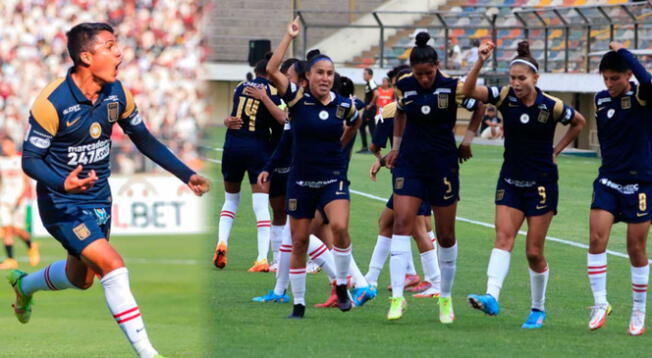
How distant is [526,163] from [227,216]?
367 centimetres

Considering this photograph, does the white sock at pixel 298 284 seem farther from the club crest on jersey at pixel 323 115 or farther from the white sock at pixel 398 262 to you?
the club crest on jersey at pixel 323 115

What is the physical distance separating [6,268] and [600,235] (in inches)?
336

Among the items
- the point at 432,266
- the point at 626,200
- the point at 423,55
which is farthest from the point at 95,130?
the point at 432,266

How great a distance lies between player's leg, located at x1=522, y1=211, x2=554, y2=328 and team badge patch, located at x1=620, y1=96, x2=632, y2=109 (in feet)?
2.60

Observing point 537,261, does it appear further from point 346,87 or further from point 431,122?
point 346,87

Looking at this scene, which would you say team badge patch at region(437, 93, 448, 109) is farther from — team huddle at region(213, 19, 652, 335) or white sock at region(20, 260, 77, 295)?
white sock at region(20, 260, 77, 295)

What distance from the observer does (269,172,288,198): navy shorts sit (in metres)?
9.79

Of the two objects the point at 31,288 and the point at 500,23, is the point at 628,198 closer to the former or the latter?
the point at 31,288

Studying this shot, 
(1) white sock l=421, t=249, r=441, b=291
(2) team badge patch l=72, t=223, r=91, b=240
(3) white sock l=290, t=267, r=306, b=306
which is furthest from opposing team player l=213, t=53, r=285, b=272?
(2) team badge patch l=72, t=223, r=91, b=240

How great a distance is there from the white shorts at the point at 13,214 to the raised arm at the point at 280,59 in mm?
7689

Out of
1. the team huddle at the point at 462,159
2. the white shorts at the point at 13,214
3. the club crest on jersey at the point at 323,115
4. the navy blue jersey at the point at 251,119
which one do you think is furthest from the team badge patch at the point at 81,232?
the white shorts at the point at 13,214

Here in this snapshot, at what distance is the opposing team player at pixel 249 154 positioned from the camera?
10289mm

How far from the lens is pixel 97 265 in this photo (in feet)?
20.4

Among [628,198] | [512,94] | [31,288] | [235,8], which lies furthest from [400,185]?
[235,8]
